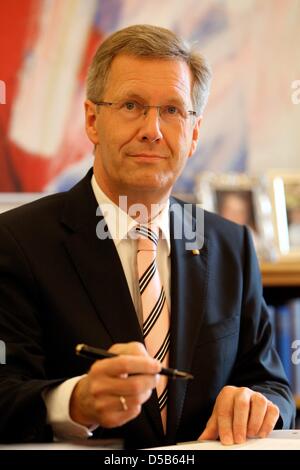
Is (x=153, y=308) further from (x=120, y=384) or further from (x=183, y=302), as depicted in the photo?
(x=120, y=384)

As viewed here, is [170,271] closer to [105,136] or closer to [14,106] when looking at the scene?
[105,136]

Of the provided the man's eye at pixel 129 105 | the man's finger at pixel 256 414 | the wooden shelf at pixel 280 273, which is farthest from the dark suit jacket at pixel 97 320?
the wooden shelf at pixel 280 273

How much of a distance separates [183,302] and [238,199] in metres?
1.37

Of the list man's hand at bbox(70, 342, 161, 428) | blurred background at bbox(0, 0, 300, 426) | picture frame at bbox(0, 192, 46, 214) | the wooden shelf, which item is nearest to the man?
man's hand at bbox(70, 342, 161, 428)

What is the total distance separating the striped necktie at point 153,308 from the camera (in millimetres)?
1724

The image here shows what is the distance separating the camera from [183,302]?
71.5 inches

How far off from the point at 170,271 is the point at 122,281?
0.17 meters

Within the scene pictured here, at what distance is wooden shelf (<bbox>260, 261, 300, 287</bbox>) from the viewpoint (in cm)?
286

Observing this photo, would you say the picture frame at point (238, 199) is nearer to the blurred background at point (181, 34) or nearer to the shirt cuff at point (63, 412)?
the blurred background at point (181, 34)

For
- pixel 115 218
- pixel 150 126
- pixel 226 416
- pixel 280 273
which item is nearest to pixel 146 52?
pixel 150 126

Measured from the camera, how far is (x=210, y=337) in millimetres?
1825

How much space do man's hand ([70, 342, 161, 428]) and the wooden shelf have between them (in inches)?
62.1

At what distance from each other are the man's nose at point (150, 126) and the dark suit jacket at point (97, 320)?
208mm
